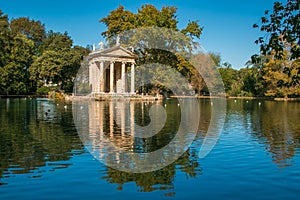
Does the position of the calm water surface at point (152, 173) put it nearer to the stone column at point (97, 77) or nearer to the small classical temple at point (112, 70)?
the small classical temple at point (112, 70)

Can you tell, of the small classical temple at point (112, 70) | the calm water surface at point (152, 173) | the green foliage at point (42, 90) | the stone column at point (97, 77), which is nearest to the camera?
the calm water surface at point (152, 173)

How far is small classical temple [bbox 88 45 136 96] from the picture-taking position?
62.6 meters

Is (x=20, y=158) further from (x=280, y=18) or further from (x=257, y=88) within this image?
(x=257, y=88)

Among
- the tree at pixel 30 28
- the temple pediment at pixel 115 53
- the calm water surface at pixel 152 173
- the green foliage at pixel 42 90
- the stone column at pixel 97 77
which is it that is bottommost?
the calm water surface at pixel 152 173

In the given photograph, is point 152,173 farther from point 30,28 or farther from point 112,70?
point 30,28

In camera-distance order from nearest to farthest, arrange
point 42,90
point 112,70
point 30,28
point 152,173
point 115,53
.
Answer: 1. point 152,173
2. point 115,53
3. point 112,70
4. point 42,90
5. point 30,28

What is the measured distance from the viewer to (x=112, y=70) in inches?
2518

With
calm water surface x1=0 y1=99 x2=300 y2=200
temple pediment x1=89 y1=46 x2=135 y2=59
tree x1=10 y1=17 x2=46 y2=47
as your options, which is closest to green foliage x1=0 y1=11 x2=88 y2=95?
temple pediment x1=89 y1=46 x2=135 y2=59

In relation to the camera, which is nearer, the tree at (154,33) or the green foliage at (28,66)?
the tree at (154,33)

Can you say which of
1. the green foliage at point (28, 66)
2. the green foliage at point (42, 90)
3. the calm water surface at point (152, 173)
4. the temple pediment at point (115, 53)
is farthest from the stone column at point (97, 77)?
the calm water surface at point (152, 173)

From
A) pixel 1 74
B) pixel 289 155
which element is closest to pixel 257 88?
pixel 1 74

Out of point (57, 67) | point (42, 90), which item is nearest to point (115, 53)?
point (57, 67)

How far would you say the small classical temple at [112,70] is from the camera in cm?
6256

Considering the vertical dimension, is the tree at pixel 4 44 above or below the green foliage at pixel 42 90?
above
